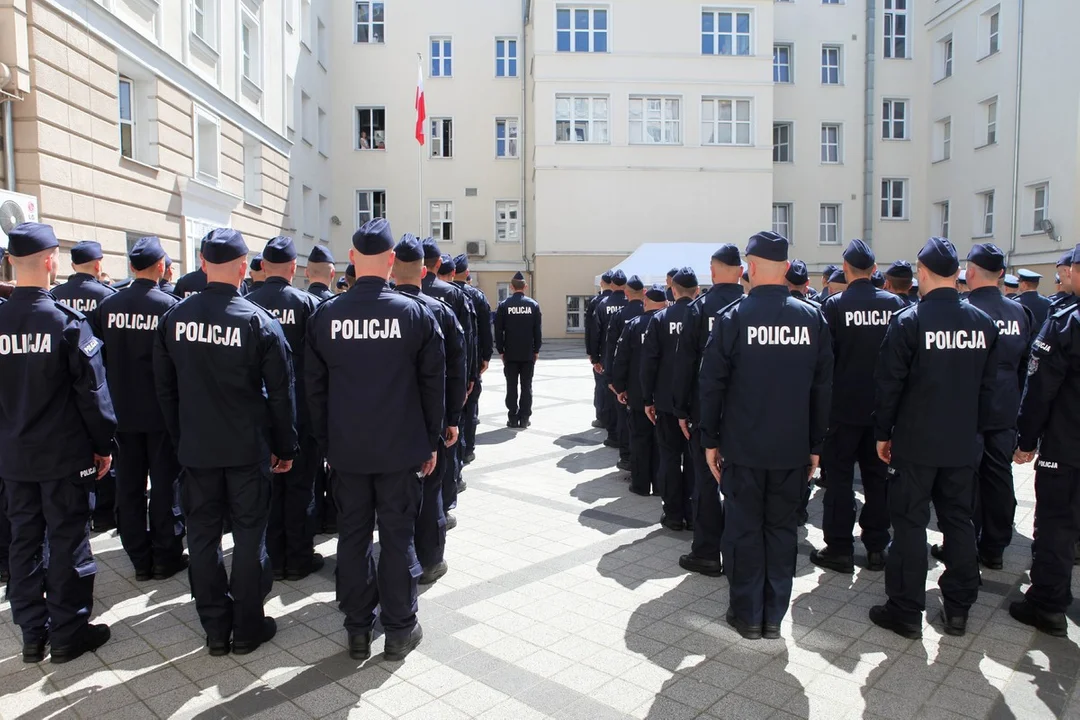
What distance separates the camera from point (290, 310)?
5.62 m

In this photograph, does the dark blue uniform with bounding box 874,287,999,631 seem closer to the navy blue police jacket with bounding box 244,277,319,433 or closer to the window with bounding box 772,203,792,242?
the navy blue police jacket with bounding box 244,277,319,433

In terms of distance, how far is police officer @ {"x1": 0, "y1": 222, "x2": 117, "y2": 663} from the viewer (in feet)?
13.3

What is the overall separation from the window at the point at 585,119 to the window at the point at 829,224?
33.2ft

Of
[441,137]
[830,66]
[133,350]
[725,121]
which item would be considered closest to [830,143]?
[830,66]

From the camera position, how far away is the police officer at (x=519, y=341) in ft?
37.6

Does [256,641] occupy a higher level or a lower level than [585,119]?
lower

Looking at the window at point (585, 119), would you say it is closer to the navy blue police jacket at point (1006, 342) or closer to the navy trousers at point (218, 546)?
the navy blue police jacket at point (1006, 342)

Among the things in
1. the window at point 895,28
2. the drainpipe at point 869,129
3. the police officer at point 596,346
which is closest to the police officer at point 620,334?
the police officer at point 596,346

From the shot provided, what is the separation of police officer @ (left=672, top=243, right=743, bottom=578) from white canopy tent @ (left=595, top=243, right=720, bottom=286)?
16.6 m

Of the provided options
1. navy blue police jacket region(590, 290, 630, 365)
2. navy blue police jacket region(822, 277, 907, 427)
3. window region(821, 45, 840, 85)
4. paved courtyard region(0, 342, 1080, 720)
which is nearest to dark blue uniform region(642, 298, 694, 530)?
paved courtyard region(0, 342, 1080, 720)

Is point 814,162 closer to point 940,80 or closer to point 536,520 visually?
point 940,80

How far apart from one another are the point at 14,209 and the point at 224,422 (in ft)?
25.0

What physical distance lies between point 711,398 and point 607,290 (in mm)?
7112

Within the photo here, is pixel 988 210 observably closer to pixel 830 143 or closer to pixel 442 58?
pixel 830 143
